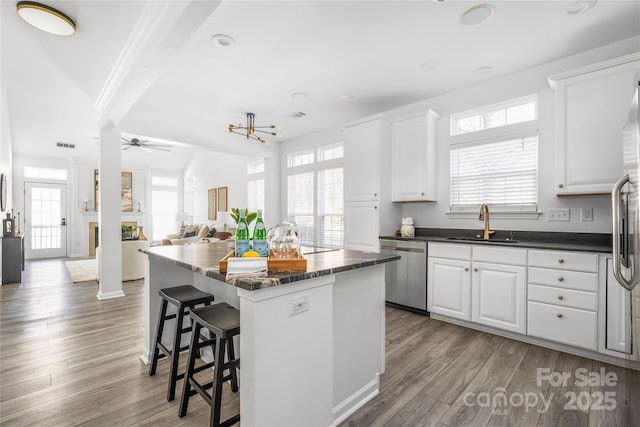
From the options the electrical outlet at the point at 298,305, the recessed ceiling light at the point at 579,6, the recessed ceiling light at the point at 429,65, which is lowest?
the electrical outlet at the point at 298,305

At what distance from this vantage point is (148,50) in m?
2.29

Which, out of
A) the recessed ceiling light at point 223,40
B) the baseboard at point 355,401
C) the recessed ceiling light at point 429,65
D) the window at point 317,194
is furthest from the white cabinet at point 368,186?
the baseboard at point 355,401

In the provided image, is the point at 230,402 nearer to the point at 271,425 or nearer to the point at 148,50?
the point at 271,425

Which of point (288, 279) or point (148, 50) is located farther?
point (148, 50)

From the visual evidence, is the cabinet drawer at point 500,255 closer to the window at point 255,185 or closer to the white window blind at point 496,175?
the white window blind at point 496,175

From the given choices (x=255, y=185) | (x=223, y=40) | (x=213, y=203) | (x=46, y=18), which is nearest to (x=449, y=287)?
(x=223, y=40)

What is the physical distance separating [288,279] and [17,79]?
17.3 feet

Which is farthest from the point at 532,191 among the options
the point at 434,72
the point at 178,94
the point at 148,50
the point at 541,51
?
the point at 178,94

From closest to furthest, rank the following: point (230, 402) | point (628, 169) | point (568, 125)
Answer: point (628, 169)
point (230, 402)
point (568, 125)

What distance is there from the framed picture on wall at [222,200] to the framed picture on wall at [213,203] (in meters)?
0.22

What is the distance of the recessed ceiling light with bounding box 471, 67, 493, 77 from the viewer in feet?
10.4

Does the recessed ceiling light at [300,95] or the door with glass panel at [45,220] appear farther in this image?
the door with glass panel at [45,220]

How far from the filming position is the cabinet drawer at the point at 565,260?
7.74 ft

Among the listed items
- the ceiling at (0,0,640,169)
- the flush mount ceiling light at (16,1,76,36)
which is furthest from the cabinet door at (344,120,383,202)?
the flush mount ceiling light at (16,1,76,36)
